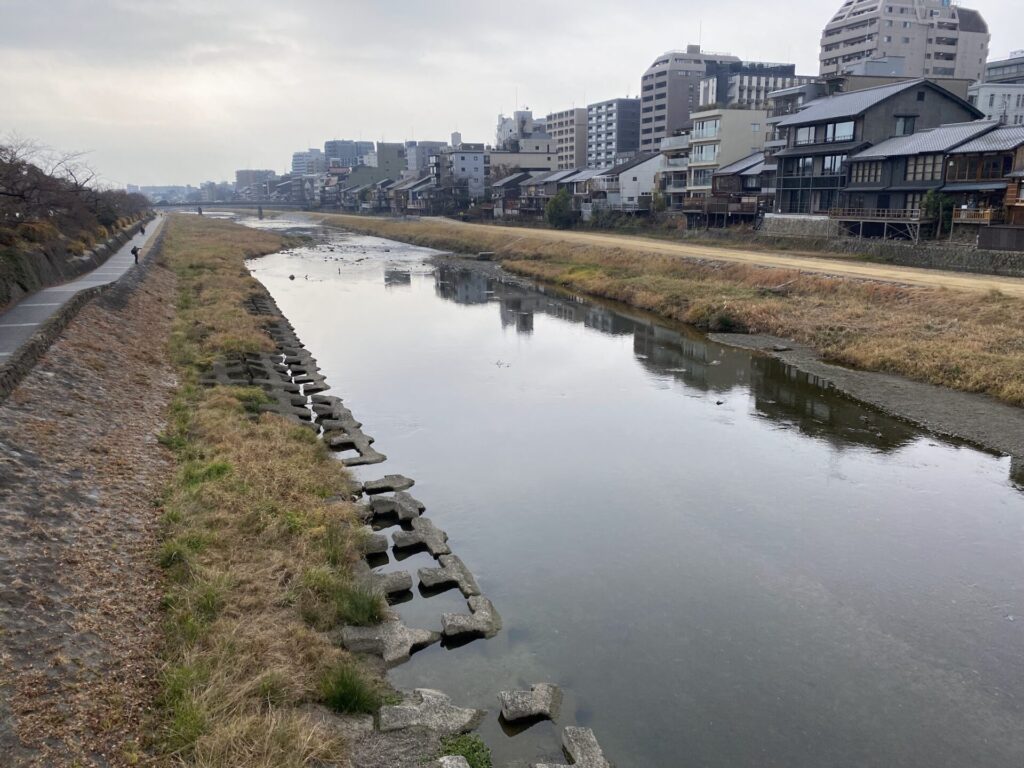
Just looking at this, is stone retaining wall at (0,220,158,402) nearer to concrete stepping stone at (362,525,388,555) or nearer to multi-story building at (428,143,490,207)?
concrete stepping stone at (362,525,388,555)

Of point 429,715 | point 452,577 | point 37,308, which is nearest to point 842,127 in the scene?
point 37,308

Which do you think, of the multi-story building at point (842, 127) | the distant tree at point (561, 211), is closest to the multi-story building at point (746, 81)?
the distant tree at point (561, 211)

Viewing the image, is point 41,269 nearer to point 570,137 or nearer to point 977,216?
point 977,216

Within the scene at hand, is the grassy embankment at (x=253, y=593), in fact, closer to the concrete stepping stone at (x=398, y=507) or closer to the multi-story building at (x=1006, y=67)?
the concrete stepping stone at (x=398, y=507)

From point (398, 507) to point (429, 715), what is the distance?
5204mm

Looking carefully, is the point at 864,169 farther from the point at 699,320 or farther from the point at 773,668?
the point at 773,668

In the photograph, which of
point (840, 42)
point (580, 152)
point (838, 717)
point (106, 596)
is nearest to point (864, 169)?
point (838, 717)

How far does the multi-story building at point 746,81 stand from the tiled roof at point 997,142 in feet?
179

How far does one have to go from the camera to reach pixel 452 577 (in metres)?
10.0

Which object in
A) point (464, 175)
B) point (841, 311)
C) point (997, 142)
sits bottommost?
point (841, 311)

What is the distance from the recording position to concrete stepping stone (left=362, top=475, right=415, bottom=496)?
13023 millimetres

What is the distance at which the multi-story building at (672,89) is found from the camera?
A: 95250mm

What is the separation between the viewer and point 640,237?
56812 millimetres

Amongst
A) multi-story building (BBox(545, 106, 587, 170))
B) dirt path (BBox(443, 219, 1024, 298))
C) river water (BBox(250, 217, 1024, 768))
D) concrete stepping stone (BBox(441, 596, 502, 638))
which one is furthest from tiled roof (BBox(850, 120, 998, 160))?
multi-story building (BBox(545, 106, 587, 170))
